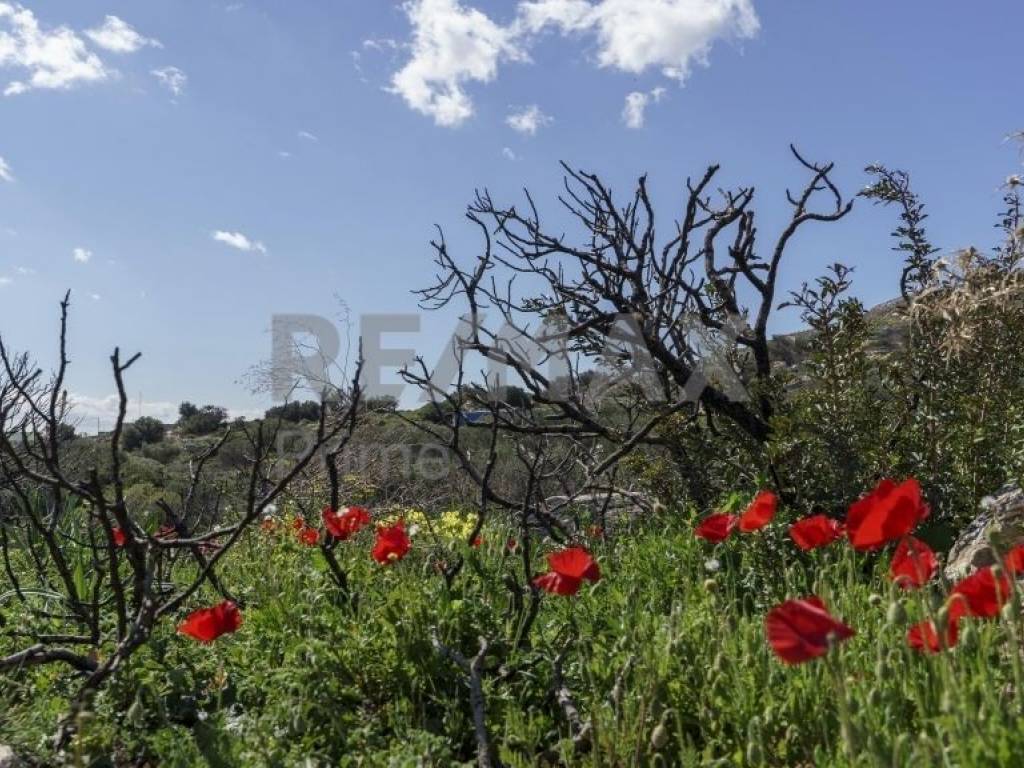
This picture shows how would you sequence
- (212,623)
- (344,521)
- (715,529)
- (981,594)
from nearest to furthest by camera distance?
1. (981,594)
2. (212,623)
3. (715,529)
4. (344,521)

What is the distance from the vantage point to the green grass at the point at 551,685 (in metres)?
1.79

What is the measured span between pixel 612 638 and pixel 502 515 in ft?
9.82

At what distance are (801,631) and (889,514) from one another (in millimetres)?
457

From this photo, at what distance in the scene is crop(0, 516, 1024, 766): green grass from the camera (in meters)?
1.79

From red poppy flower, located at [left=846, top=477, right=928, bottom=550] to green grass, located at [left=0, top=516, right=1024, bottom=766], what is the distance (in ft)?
0.42

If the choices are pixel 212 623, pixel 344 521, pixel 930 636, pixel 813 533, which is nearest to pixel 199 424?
pixel 344 521

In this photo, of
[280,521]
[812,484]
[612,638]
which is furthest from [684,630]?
[280,521]

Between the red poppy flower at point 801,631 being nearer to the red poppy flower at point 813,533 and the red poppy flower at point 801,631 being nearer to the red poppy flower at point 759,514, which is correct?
the red poppy flower at point 813,533

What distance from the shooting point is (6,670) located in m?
2.50

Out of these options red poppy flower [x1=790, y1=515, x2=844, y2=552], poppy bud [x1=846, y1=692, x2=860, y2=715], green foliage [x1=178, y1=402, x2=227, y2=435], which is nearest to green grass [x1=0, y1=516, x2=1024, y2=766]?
poppy bud [x1=846, y1=692, x2=860, y2=715]

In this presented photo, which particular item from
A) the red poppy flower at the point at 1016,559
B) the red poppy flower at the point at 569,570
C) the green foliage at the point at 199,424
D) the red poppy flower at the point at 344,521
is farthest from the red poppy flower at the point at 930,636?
the green foliage at the point at 199,424

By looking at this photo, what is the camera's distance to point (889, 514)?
1683 mm

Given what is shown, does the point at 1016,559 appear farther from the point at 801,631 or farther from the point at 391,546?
the point at 391,546

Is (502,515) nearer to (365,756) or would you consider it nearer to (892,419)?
(892,419)
